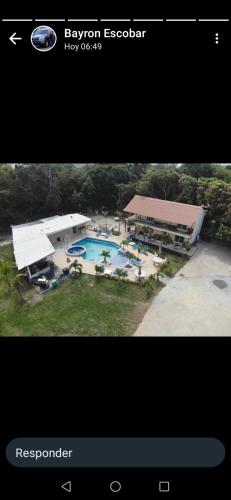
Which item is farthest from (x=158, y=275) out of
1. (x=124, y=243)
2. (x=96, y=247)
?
(x=96, y=247)

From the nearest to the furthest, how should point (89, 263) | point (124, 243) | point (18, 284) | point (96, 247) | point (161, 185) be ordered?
point (18, 284) → point (89, 263) → point (124, 243) → point (96, 247) → point (161, 185)

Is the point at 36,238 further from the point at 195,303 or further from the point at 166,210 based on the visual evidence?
the point at 195,303

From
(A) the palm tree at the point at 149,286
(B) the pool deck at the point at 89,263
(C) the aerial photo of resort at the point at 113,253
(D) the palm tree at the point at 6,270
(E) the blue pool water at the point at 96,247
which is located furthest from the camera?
(E) the blue pool water at the point at 96,247

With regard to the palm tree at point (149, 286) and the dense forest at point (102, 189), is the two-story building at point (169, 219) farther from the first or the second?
the palm tree at point (149, 286)

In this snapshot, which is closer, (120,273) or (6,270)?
(6,270)
